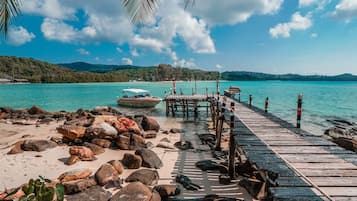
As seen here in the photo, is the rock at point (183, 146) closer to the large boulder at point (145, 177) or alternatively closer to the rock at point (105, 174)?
the large boulder at point (145, 177)

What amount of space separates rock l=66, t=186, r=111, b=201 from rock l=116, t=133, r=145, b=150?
4.49 metres

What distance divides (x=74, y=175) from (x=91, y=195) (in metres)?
1.21

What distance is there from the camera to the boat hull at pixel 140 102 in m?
28.9

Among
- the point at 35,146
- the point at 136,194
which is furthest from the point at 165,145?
the point at 136,194

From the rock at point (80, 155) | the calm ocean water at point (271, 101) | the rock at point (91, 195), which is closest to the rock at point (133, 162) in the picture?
the rock at point (80, 155)

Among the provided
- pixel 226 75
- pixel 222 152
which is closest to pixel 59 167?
pixel 222 152

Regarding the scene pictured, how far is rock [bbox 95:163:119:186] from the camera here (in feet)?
22.9

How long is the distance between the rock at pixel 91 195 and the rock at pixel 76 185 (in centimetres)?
13

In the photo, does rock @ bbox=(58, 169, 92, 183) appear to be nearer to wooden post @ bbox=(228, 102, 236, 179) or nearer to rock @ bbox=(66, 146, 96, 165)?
rock @ bbox=(66, 146, 96, 165)

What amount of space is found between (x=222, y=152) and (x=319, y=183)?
7.10m

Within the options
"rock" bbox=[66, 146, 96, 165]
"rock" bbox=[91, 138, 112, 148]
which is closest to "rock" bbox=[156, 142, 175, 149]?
"rock" bbox=[91, 138, 112, 148]

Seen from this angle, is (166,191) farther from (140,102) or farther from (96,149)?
(140,102)

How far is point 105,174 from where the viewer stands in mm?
7164

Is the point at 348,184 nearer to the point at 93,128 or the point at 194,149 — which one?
the point at 194,149
